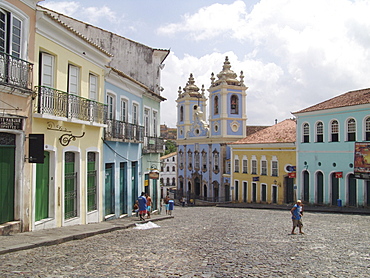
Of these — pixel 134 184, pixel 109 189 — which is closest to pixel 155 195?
pixel 134 184

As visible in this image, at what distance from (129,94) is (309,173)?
1662 cm

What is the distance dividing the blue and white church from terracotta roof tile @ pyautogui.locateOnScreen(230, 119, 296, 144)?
9141 millimetres

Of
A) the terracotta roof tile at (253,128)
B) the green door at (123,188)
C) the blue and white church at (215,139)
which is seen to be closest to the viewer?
the green door at (123,188)

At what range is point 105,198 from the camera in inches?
A: 585

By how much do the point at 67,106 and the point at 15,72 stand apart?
2.47m

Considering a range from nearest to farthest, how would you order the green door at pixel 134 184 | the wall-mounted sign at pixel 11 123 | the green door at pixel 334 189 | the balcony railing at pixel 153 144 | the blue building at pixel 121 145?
1. the wall-mounted sign at pixel 11 123
2. the blue building at pixel 121 145
3. the green door at pixel 134 184
4. the balcony railing at pixel 153 144
5. the green door at pixel 334 189

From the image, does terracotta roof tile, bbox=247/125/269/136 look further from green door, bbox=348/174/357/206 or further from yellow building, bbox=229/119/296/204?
green door, bbox=348/174/357/206

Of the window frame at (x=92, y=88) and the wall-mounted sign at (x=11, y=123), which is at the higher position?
the window frame at (x=92, y=88)

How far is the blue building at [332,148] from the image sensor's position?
24.8 metres

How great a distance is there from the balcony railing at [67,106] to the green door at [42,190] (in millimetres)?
1291

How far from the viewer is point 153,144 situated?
2077 centimetres

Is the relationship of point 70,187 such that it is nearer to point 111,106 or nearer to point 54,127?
point 54,127

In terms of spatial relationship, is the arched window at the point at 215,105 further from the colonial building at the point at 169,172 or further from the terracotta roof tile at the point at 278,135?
the colonial building at the point at 169,172

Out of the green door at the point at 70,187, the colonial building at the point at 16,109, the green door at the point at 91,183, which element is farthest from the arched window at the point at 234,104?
the colonial building at the point at 16,109
